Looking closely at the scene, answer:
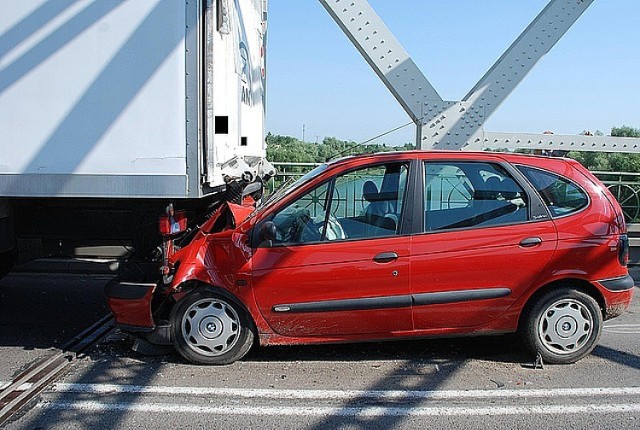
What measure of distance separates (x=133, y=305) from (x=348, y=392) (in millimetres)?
1871

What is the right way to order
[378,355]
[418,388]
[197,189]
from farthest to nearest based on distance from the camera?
[378,355] → [197,189] → [418,388]

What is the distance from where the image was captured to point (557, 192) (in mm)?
4945

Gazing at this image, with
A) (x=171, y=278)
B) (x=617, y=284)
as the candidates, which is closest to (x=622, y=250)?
(x=617, y=284)

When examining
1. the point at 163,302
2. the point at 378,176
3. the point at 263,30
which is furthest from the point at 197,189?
the point at 263,30

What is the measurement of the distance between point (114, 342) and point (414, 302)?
2735 mm

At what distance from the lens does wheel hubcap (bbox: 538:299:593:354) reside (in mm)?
4867

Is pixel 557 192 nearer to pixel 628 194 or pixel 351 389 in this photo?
pixel 351 389

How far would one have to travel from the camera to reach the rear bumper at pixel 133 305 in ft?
16.2

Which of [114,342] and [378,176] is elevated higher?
[378,176]

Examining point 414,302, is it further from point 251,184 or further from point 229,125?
point 251,184

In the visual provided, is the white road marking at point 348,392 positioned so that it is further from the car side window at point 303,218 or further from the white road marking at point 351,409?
the car side window at point 303,218

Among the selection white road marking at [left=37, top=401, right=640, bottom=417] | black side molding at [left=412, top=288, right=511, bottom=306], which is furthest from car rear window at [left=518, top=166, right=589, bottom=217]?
white road marking at [left=37, top=401, right=640, bottom=417]

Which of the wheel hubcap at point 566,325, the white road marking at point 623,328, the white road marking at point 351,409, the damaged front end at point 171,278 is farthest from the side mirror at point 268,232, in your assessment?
the white road marking at point 623,328

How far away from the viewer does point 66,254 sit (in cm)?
587
